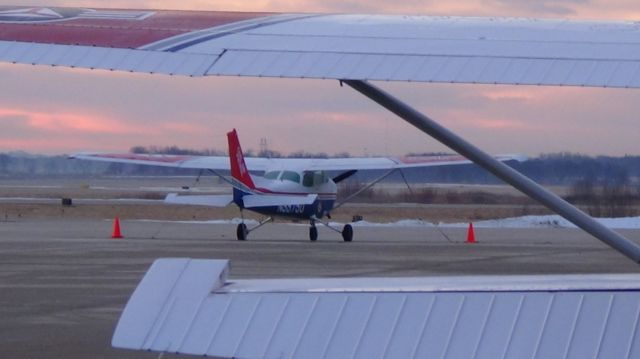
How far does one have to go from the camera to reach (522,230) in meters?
38.0

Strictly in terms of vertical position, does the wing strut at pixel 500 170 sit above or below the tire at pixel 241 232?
above

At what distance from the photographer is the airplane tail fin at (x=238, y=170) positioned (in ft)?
101

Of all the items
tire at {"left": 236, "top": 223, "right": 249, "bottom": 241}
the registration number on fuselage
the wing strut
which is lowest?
tire at {"left": 236, "top": 223, "right": 249, "bottom": 241}

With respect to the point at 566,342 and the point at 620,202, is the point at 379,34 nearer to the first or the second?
the point at 566,342

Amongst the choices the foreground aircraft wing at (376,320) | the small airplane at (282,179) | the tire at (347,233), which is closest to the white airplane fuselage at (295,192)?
the small airplane at (282,179)

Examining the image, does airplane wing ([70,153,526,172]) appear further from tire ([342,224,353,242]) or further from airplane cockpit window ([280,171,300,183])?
tire ([342,224,353,242])

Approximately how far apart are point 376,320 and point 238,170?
27.3 metres

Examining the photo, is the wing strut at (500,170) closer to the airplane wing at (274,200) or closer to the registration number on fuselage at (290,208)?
the airplane wing at (274,200)

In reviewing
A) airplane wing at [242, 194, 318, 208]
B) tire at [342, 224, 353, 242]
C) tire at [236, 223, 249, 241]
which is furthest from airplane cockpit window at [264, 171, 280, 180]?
tire at [342, 224, 353, 242]

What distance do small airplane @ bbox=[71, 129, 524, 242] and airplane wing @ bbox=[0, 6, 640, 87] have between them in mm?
25178

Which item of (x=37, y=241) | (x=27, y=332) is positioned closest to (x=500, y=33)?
(x=27, y=332)

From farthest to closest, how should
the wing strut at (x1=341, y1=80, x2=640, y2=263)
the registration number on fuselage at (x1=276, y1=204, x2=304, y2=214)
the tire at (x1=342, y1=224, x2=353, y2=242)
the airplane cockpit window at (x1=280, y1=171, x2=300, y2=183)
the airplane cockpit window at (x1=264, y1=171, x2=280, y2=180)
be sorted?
1. the airplane cockpit window at (x1=264, y1=171, x2=280, y2=180)
2. the airplane cockpit window at (x1=280, y1=171, x2=300, y2=183)
3. the registration number on fuselage at (x1=276, y1=204, x2=304, y2=214)
4. the tire at (x1=342, y1=224, x2=353, y2=242)
5. the wing strut at (x1=341, y1=80, x2=640, y2=263)

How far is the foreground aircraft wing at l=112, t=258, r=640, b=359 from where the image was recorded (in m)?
3.57

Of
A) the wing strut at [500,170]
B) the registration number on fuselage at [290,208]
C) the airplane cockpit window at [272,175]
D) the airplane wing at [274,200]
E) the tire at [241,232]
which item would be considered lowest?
the tire at [241,232]
